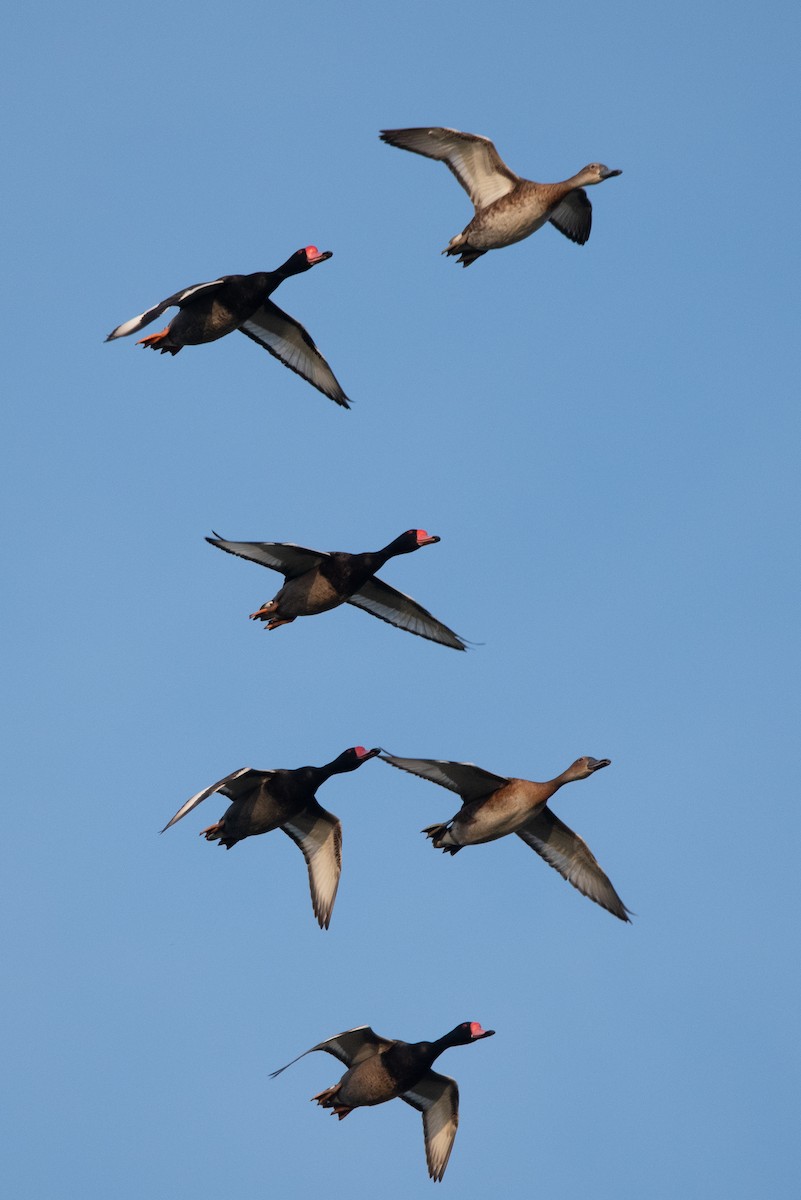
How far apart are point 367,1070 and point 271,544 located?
7.16 metres

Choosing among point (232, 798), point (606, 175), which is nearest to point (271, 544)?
point (232, 798)

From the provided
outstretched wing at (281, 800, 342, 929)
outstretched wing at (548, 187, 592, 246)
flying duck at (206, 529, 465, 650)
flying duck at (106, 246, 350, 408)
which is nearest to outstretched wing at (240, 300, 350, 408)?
flying duck at (106, 246, 350, 408)

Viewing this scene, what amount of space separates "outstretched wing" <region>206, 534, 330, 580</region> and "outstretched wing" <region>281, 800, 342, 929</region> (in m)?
3.37

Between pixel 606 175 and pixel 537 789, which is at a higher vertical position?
pixel 606 175

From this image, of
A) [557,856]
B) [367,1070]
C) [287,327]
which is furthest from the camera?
[287,327]

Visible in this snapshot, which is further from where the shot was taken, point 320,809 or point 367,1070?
point 320,809

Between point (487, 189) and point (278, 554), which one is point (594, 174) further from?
point (278, 554)

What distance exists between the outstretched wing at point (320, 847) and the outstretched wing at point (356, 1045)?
2.43m

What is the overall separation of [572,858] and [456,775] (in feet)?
9.44

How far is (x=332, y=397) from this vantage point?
28703 millimetres

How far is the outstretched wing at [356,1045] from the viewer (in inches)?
944

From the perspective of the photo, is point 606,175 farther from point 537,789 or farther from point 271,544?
point 537,789

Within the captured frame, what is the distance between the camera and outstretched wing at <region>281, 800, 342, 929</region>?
26.2m


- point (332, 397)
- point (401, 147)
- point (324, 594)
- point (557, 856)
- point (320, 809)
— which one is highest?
point (401, 147)
